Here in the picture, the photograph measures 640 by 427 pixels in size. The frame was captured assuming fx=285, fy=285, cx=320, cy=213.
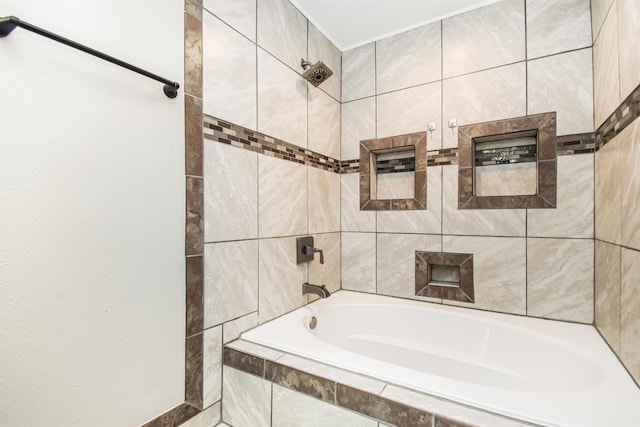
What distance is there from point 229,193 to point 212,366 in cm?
78

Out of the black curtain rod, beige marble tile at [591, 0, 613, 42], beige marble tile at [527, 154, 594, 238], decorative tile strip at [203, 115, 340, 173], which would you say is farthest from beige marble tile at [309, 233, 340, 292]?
beige marble tile at [591, 0, 613, 42]

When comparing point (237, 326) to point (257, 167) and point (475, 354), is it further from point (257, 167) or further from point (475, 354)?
point (475, 354)

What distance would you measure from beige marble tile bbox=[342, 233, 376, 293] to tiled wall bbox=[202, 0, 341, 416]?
21 centimetres

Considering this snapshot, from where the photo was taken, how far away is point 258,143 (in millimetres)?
1518

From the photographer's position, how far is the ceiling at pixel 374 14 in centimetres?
176

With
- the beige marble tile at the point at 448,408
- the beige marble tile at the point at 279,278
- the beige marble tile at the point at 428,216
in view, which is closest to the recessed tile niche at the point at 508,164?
the beige marble tile at the point at 428,216

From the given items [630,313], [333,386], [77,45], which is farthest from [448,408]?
[77,45]

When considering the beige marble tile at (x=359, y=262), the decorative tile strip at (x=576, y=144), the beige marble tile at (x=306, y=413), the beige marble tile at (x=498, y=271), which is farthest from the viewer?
the beige marble tile at (x=359, y=262)

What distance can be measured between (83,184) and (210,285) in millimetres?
611

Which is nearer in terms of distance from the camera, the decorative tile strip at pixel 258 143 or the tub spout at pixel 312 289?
the decorative tile strip at pixel 258 143

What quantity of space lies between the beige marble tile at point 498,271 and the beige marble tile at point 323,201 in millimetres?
869

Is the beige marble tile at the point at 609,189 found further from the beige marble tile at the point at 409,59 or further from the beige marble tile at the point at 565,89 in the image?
the beige marble tile at the point at 409,59

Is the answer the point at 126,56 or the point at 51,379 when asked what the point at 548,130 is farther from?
the point at 51,379

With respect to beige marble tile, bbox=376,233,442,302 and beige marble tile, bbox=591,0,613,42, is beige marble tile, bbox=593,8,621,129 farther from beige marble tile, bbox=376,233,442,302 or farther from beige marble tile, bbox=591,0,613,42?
beige marble tile, bbox=376,233,442,302
